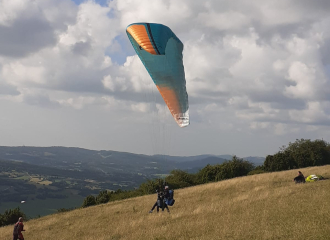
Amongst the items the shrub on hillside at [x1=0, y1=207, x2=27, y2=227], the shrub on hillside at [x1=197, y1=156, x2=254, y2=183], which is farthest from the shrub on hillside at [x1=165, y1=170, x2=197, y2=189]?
the shrub on hillside at [x1=0, y1=207, x2=27, y2=227]

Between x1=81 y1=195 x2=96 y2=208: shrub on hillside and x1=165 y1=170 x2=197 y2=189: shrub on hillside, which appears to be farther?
x1=165 y1=170 x2=197 y2=189: shrub on hillside

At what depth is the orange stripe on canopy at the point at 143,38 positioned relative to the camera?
18156mm

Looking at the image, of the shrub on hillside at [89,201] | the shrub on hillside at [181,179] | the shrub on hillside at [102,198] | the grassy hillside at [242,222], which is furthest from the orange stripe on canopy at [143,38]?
the shrub on hillside at [181,179]

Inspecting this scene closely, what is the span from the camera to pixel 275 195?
57.4ft

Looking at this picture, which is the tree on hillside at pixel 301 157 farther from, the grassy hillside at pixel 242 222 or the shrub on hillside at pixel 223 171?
the grassy hillside at pixel 242 222

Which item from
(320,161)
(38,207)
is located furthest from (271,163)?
(38,207)

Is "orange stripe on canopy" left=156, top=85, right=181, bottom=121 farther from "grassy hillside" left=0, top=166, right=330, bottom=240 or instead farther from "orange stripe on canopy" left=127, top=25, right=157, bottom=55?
"grassy hillside" left=0, top=166, right=330, bottom=240

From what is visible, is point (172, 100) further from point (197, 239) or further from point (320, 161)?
point (320, 161)

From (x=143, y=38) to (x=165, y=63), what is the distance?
6.28ft

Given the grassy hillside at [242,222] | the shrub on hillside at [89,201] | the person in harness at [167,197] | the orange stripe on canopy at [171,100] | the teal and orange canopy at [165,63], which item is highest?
the teal and orange canopy at [165,63]

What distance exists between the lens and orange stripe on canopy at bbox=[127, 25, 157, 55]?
18.2 m

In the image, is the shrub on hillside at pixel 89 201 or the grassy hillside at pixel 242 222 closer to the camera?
the grassy hillside at pixel 242 222

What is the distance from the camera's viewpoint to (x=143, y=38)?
18.2 metres

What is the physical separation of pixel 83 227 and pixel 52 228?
3.33 m
